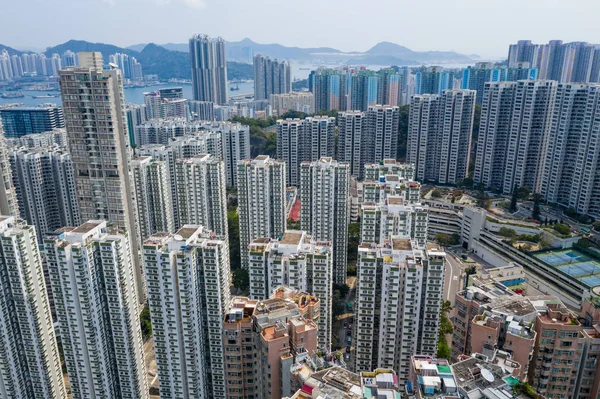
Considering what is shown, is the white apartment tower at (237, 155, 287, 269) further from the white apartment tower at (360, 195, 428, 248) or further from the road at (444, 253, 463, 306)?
the road at (444, 253, 463, 306)

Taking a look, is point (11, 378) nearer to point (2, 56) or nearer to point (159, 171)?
point (159, 171)

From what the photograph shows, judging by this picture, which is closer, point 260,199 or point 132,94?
point 260,199

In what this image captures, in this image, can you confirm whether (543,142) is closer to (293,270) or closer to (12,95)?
(293,270)

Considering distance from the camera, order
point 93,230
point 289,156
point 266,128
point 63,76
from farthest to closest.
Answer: point 266,128, point 289,156, point 63,76, point 93,230

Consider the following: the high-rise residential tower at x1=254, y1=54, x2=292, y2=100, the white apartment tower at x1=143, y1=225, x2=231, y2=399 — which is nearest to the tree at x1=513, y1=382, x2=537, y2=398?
the white apartment tower at x1=143, y1=225, x2=231, y2=399

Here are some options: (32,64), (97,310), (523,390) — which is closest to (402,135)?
(97,310)

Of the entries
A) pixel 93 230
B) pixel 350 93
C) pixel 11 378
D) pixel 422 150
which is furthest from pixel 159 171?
pixel 350 93
